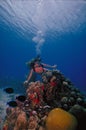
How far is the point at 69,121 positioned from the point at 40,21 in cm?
761

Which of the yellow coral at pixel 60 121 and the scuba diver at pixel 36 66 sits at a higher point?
the scuba diver at pixel 36 66

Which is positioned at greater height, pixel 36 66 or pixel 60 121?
pixel 36 66

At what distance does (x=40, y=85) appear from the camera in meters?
5.45

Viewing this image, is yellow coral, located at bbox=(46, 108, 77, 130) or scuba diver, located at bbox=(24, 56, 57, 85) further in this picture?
scuba diver, located at bbox=(24, 56, 57, 85)

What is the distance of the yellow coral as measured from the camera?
428 cm

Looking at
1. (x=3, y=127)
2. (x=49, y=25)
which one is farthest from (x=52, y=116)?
(x=49, y=25)

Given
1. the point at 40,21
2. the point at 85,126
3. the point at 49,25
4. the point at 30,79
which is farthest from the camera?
the point at 49,25

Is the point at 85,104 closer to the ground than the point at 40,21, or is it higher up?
closer to the ground

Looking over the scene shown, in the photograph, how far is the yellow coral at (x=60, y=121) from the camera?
14.0 feet

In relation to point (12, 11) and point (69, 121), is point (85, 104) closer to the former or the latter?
point (69, 121)

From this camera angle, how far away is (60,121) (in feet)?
14.1

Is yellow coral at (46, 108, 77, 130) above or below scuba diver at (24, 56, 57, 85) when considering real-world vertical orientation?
below

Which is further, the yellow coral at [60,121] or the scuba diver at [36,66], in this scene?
the scuba diver at [36,66]

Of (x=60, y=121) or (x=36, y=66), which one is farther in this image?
(x=36, y=66)
